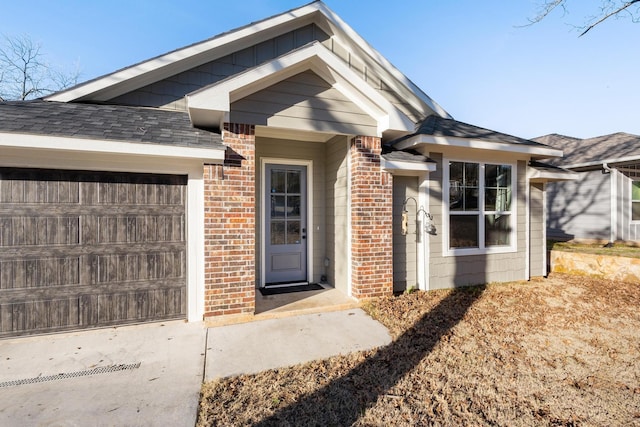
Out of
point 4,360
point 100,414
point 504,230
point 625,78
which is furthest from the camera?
point 625,78

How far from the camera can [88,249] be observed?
4.01 meters

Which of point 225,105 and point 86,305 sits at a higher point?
point 225,105

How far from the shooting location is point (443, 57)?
1002 cm

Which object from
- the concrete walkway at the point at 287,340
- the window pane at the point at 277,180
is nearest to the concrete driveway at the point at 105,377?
the concrete walkway at the point at 287,340

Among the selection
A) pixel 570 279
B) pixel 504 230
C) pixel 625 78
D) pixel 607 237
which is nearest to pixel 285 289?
pixel 504 230

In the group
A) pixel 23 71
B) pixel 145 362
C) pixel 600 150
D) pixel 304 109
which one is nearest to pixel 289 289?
pixel 145 362

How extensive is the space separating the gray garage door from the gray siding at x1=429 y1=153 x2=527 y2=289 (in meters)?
4.47

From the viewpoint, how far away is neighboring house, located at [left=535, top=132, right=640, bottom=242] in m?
10.2

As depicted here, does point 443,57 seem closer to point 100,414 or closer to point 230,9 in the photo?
point 230,9

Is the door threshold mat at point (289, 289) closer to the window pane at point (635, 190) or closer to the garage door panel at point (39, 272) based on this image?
the garage door panel at point (39, 272)

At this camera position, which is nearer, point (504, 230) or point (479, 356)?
point (479, 356)

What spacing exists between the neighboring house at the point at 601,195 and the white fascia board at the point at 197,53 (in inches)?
443

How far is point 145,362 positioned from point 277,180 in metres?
3.80

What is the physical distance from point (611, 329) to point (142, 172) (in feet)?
23.0
